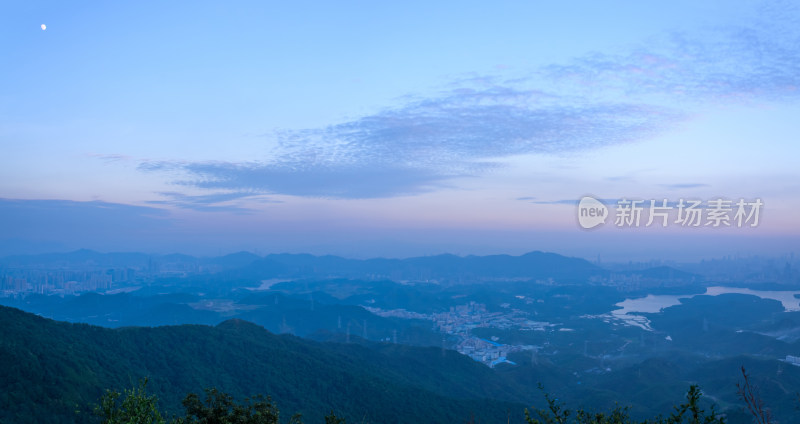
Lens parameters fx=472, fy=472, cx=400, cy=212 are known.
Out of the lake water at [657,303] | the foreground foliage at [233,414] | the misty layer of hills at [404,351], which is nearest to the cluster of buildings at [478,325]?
the misty layer of hills at [404,351]

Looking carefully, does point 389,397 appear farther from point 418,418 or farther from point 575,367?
point 575,367

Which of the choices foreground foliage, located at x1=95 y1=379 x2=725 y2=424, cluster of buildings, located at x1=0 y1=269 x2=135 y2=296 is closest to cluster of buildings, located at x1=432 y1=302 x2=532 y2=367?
foreground foliage, located at x1=95 y1=379 x2=725 y2=424

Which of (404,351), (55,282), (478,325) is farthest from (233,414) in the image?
(55,282)

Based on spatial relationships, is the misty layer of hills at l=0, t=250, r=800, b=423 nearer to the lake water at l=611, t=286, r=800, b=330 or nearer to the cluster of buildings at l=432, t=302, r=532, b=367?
the cluster of buildings at l=432, t=302, r=532, b=367

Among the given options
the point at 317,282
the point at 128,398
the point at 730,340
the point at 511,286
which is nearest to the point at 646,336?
the point at 730,340

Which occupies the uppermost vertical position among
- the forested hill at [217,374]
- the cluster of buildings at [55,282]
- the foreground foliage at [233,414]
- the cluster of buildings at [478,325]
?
the foreground foliage at [233,414]

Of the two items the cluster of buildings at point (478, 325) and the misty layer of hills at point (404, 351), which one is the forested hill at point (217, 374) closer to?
the misty layer of hills at point (404, 351)

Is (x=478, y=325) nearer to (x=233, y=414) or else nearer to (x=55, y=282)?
(x=233, y=414)
